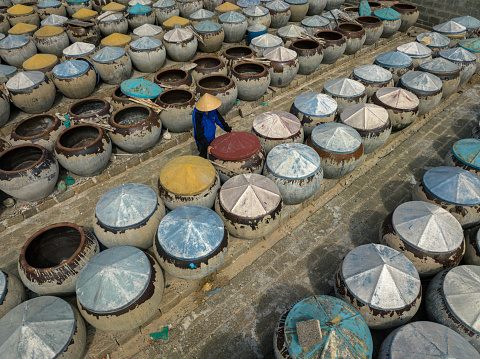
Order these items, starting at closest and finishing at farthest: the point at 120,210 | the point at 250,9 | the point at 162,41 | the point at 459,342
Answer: the point at 459,342
the point at 120,210
the point at 162,41
the point at 250,9

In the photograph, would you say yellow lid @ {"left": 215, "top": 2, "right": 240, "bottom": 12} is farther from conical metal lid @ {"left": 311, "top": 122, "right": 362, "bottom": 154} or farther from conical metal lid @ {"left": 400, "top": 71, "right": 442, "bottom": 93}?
conical metal lid @ {"left": 311, "top": 122, "right": 362, "bottom": 154}

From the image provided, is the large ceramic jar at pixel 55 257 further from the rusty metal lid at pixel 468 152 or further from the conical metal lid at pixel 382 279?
the rusty metal lid at pixel 468 152

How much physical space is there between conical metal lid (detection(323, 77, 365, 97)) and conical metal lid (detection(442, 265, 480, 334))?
232 inches

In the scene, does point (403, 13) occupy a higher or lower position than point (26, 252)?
higher

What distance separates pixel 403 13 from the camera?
51.2ft

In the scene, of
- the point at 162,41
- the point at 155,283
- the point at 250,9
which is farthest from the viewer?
the point at 250,9

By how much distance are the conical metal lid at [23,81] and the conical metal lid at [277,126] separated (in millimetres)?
7505

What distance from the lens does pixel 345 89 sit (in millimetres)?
9453

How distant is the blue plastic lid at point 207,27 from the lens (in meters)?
12.9

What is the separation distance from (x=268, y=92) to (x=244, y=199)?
261 inches

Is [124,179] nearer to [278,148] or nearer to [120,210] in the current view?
[120,210]

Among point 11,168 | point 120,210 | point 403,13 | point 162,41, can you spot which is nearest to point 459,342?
point 120,210

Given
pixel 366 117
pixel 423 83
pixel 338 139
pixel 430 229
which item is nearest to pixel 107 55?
pixel 338 139

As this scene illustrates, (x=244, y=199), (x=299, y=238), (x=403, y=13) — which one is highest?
(x=403, y=13)
